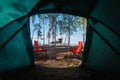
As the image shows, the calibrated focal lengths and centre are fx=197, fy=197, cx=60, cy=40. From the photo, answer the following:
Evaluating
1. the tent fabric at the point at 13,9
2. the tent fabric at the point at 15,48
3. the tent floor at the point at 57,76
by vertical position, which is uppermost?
the tent fabric at the point at 13,9

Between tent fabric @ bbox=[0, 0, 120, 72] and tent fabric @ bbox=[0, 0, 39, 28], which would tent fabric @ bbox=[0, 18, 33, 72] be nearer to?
tent fabric @ bbox=[0, 0, 120, 72]

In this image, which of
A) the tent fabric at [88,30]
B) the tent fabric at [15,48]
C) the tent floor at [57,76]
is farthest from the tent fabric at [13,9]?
the tent floor at [57,76]

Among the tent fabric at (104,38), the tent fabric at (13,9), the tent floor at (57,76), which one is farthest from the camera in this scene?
the tent floor at (57,76)

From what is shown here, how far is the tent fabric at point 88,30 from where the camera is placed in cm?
546

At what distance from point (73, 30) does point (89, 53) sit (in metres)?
13.9

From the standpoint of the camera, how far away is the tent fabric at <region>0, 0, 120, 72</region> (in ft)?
17.9

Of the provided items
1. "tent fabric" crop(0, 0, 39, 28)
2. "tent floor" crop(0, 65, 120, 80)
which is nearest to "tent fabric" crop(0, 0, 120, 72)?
"tent fabric" crop(0, 0, 39, 28)

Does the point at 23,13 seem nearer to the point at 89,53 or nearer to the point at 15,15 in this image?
the point at 15,15

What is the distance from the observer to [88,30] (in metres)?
7.22

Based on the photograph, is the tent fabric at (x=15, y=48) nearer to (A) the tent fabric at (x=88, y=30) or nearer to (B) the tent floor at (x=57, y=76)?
(A) the tent fabric at (x=88, y=30)

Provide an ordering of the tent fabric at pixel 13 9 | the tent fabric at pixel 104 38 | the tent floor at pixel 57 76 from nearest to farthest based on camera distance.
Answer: the tent fabric at pixel 13 9 < the tent fabric at pixel 104 38 < the tent floor at pixel 57 76

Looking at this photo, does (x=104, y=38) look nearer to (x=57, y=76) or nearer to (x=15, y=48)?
(x=57, y=76)

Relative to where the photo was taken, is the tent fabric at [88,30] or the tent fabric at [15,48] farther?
the tent fabric at [15,48]

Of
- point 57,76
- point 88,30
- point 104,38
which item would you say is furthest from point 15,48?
point 104,38
